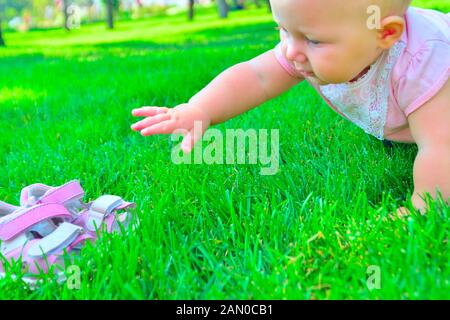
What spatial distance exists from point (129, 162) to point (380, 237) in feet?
3.60

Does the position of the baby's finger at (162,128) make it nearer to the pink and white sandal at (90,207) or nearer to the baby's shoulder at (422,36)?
the pink and white sandal at (90,207)

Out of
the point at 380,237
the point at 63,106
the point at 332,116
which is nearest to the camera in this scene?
the point at 380,237

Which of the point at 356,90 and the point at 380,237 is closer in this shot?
the point at 380,237

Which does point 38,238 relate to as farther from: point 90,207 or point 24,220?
point 90,207

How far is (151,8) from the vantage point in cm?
3688

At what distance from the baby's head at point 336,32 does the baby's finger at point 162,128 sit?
1.17 feet

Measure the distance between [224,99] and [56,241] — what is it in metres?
0.65

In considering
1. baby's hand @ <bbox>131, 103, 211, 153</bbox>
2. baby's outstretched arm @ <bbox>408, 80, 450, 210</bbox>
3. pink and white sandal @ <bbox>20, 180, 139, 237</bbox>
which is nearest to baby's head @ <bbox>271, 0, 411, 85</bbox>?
baby's outstretched arm @ <bbox>408, 80, 450, 210</bbox>

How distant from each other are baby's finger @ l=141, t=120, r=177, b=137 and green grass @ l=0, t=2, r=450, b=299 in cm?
20

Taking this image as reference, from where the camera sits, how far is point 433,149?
1387mm

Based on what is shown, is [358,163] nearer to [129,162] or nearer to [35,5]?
[129,162]

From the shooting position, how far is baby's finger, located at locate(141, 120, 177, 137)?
1.39 meters

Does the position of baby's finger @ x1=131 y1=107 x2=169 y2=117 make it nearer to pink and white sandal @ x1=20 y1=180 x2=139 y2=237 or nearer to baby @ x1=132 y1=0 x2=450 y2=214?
baby @ x1=132 y1=0 x2=450 y2=214
